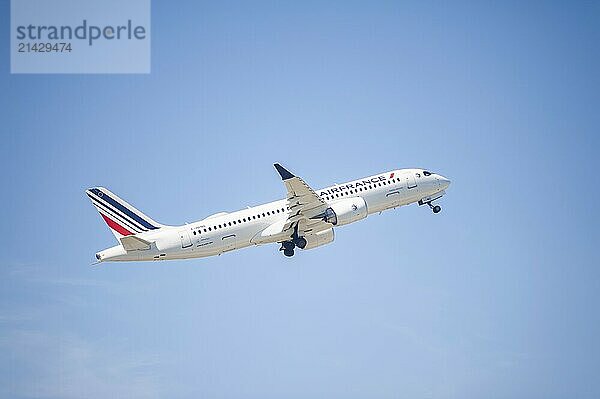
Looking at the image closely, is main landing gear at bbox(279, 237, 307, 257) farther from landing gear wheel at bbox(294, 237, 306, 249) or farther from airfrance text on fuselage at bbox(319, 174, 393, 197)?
airfrance text on fuselage at bbox(319, 174, 393, 197)

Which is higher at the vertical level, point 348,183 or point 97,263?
point 348,183

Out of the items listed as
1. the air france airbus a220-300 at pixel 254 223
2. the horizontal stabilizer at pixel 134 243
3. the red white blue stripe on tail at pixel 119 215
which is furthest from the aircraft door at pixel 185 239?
the red white blue stripe on tail at pixel 119 215

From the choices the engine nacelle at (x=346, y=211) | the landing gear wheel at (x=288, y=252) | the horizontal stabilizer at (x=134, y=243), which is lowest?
the horizontal stabilizer at (x=134, y=243)

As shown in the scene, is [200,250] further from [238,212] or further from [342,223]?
[342,223]

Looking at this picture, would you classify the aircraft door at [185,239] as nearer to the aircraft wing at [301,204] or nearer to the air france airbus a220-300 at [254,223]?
the air france airbus a220-300 at [254,223]

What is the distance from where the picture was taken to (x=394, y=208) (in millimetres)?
91438

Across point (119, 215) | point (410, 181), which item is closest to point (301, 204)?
point (410, 181)

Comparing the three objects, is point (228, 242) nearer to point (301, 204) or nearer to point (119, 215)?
point (301, 204)

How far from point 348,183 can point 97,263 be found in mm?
27424

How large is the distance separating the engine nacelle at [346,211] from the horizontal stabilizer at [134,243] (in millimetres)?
17705

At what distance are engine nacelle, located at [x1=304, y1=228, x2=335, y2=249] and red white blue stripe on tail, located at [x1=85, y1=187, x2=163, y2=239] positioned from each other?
1524 centimetres

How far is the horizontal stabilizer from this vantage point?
75750mm

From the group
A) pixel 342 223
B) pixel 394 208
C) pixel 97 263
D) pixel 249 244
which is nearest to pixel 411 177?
pixel 394 208

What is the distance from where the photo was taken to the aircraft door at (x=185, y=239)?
7844 cm
